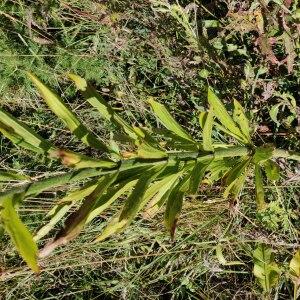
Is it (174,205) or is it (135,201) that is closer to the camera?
(135,201)

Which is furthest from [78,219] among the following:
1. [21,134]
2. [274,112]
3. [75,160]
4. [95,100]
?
[274,112]

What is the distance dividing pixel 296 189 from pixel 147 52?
999 mm

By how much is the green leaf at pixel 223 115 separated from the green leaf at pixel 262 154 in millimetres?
90

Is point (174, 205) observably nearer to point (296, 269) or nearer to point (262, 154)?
point (262, 154)

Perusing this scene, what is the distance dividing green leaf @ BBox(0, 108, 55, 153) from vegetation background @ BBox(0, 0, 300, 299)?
961 millimetres

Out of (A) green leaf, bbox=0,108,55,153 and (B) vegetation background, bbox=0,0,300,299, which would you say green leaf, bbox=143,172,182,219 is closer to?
(A) green leaf, bbox=0,108,55,153

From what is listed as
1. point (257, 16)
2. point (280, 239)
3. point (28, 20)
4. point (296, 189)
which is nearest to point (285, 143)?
point (296, 189)

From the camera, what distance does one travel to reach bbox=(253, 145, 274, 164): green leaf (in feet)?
4.58

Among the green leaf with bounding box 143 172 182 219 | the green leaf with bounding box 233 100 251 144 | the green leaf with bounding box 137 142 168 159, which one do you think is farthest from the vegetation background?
the green leaf with bounding box 137 142 168 159

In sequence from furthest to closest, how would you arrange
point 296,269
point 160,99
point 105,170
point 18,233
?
point 160,99
point 296,269
point 105,170
point 18,233

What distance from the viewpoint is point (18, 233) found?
1078mm

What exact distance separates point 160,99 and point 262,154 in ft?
3.65

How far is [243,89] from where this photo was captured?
219cm

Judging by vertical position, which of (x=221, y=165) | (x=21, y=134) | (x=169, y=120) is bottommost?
(x=221, y=165)
